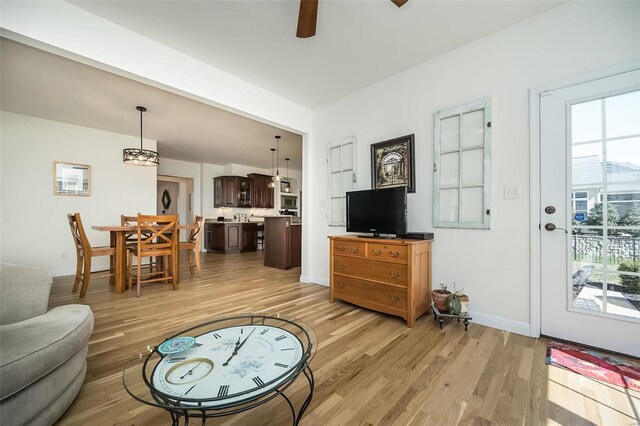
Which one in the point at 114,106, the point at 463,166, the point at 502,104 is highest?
the point at 114,106

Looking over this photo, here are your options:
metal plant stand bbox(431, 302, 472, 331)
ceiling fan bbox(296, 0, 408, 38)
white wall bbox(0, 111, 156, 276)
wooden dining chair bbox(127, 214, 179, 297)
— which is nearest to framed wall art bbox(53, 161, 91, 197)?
white wall bbox(0, 111, 156, 276)

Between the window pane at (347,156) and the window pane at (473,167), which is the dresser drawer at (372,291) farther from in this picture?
the window pane at (347,156)

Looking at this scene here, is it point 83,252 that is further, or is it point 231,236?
point 231,236

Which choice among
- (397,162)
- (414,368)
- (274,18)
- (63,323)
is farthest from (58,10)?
(414,368)

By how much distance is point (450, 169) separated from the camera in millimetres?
2637

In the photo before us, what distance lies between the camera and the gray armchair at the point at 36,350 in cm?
104

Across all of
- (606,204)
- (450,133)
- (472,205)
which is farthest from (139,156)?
(606,204)

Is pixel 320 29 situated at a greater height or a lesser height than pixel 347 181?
greater

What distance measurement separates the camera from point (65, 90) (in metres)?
3.34

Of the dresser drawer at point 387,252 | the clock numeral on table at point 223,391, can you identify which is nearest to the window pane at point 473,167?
the dresser drawer at point 387,252

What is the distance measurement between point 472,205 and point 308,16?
2.20 meters

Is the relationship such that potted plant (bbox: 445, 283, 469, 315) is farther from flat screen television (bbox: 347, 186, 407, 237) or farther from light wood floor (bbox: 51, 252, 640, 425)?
flat screen television (bbox: 347, 186, 407, 237)

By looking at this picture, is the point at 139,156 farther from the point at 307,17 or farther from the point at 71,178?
the point at 307,17

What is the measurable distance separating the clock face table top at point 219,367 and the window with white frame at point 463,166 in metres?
1.99
